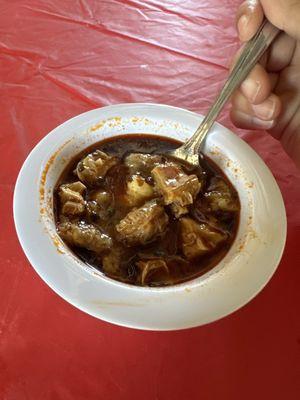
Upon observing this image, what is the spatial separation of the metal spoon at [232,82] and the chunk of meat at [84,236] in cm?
45

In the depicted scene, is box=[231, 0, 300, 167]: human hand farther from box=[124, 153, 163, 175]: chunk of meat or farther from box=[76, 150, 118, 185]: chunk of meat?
box=[76, 150, 118, 185]: chunk of meat

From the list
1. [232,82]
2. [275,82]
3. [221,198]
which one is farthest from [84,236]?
[275,82]

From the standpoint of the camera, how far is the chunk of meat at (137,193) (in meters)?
1.31

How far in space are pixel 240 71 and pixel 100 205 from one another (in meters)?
0.65

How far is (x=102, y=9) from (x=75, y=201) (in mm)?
1519

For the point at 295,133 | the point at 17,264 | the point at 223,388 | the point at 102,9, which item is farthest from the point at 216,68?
the point at 223,388

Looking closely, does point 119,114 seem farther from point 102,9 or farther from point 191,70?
point 102,9

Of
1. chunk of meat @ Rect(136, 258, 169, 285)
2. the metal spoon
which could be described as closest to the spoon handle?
the metal spoon

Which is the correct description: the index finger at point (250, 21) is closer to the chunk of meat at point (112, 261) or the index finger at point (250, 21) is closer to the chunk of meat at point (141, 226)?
the chunk of meat at point (141, 226)

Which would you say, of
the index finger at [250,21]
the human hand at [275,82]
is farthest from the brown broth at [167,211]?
the index finger at [250,21]

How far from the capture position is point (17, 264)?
4.25 ft

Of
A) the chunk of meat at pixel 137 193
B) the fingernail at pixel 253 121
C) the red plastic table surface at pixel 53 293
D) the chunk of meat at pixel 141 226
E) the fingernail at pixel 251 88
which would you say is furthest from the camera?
the fingernail at pixel 253 121

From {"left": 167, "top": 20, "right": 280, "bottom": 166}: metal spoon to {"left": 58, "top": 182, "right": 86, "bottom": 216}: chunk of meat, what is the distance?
1.31 feet

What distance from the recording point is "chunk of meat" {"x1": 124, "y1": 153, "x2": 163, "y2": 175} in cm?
139
